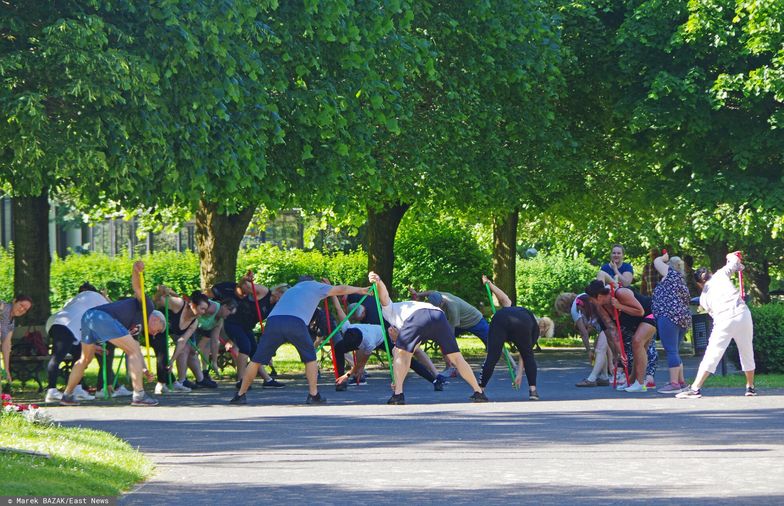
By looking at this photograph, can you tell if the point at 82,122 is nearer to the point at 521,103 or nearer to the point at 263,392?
the point at 263,392

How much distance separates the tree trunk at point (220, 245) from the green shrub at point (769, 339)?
31.4 ft

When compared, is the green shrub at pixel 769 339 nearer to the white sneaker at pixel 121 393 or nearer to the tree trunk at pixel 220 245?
the white sneaker at pixel 121 393

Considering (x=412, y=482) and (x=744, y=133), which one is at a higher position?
(x=744, y=133)

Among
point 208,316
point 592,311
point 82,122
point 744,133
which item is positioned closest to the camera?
point 82,122

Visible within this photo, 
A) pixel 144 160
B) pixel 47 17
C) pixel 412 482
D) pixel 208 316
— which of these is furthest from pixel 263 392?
pixel 412 482

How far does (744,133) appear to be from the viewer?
86.7ft

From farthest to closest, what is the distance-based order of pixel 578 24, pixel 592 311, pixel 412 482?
A: 1. pixel 578 24
2. pixel 592 311
3. pixel 412 482

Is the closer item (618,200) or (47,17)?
(47,17)

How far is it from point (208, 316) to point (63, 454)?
10.7m

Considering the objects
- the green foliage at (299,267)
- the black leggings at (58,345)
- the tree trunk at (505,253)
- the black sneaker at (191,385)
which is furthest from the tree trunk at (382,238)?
the black leggings at (58,345)

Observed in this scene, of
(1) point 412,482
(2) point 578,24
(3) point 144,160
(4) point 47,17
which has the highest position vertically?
(2) point 578,24

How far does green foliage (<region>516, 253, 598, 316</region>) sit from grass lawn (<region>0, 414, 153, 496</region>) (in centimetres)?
2687

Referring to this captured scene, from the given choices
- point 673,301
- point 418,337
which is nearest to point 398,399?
point 418,337

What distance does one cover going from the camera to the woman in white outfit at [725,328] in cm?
1725
